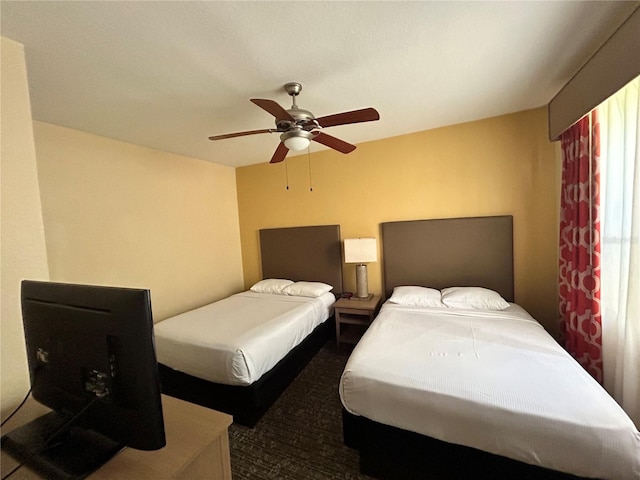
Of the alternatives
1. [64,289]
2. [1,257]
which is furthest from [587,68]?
[1,257]

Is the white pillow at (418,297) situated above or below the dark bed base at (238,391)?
above

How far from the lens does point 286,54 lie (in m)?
1.47

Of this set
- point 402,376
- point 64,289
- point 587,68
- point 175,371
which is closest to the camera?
point 64,289

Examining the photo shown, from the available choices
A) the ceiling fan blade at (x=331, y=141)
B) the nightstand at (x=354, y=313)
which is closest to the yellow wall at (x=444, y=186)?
the nightstand at (x=354, y=313)

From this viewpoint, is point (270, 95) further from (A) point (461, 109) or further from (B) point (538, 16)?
(A) point (461, 109)

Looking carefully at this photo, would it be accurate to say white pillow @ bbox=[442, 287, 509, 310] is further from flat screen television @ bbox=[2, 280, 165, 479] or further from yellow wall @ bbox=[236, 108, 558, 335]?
flat screen television @ bbox=[2, 280, 165, 479]

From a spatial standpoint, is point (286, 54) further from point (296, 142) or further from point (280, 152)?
point (280, 152)

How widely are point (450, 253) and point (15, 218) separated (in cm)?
328

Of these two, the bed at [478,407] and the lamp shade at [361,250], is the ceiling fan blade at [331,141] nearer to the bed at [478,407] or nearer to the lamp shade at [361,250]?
the lamp shade at [361,250]

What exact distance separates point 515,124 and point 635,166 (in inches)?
52.9

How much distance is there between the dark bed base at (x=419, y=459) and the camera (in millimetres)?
1179

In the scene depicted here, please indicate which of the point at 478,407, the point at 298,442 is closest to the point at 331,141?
the point at 478,407

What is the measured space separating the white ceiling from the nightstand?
1984 mm

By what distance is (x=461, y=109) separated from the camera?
238 cm
